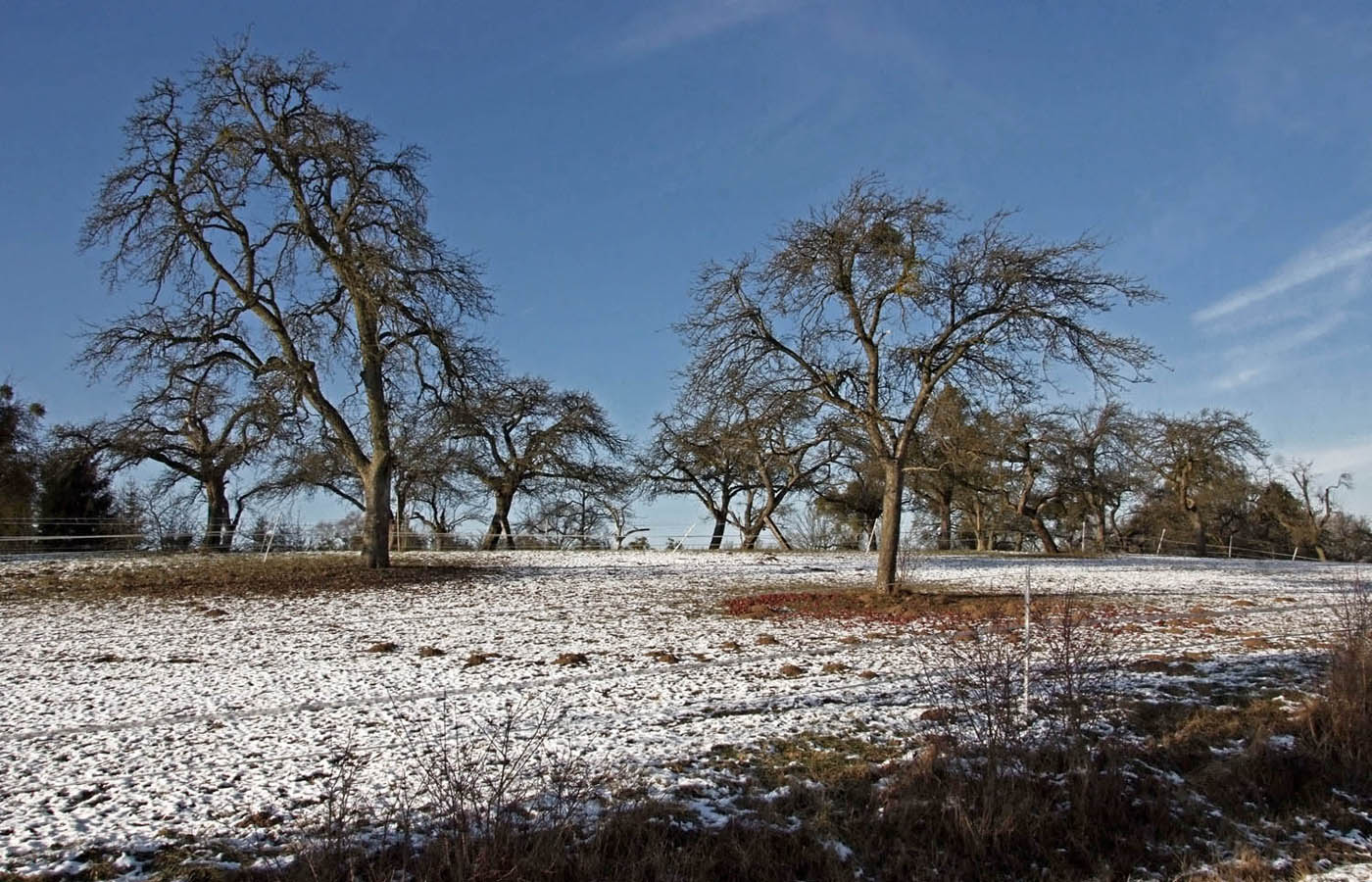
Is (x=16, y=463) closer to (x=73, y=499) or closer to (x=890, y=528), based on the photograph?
(x=73, y=499)

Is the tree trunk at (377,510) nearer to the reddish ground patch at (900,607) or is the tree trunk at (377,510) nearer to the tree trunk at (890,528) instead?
the reddish ground patch at (900,607)

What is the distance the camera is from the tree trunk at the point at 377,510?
1972 centimetres

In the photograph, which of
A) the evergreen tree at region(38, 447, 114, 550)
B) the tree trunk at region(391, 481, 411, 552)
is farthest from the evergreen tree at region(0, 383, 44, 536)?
the tree trunk at region(391, 481, 411, 552)

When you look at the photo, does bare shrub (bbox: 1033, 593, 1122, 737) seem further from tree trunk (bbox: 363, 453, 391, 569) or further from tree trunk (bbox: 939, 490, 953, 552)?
tree trunk (bbox: 939, 490, 953, 552)

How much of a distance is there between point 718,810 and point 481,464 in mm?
32420

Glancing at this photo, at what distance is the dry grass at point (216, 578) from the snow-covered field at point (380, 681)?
923 mm

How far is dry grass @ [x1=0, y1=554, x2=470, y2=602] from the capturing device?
16.2 metres

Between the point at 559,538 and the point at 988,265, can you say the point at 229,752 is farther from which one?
the point at 559,538

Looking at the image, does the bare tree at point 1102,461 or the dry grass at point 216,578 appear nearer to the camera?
the dry grass at point 216,578

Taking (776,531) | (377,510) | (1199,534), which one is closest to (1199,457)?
(1199,534)

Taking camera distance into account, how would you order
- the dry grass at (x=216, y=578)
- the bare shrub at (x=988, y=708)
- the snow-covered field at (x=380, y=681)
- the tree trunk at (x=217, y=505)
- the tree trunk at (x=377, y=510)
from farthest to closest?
the tree trunk at (x=217, y=505), the tree trunk at (x=377, y=510), the dry grass at (x=216, y=578), the bare shrub at (x=988, y=708), the snow-covered field at (x=380, y=681)

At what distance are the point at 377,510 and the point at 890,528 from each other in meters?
11.8

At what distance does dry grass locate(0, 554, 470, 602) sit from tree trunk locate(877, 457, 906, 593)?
31.5 ft

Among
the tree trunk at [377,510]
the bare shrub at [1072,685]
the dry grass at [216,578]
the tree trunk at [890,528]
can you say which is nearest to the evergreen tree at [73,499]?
the dry grass at [216,578]
